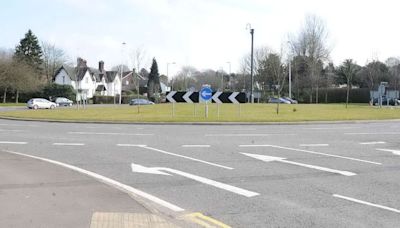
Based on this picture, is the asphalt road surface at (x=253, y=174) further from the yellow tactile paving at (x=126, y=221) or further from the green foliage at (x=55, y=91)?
the green foliage at (x=55, y=91)

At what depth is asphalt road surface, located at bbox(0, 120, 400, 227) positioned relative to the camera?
6.95 meters

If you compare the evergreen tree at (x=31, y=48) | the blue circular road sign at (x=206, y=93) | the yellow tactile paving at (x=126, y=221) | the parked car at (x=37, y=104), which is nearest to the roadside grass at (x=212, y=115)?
the blue circular road sign at (x=206, y=93)

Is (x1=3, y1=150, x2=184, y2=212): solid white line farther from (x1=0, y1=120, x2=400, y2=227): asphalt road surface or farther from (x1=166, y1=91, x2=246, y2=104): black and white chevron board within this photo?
(x1=166, y1=91, x2=246, y2=104): black and white chevron board

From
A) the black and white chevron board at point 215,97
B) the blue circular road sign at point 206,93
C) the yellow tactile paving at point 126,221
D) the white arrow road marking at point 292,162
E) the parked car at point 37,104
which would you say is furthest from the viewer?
the parked car at point 37,104

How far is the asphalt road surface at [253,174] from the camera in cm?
695

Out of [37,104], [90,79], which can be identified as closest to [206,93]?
[37,104]

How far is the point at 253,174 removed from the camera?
10.2 m

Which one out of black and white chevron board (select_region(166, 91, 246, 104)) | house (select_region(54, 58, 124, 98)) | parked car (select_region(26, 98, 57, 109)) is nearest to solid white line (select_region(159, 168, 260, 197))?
black and white chevron board (select_region(166, 91, 246, 104))

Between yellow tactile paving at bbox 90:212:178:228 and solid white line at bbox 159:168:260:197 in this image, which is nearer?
yellow tactile paving at bbox 90:212:178:228

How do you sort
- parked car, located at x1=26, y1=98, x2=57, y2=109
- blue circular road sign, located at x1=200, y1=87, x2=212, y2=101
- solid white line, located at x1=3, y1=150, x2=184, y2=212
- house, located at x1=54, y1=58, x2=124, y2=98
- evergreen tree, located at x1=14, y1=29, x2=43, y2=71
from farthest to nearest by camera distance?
house, located at x1=54, y1=58, x2=124, y2=98
evergreen tree, located at x1=14, y1=29, x2=43, y2=71
parked car, located at x1=26, y1=98, x2=57, y2=109
blue circular road sign, located at x1=200, y1=87, x2=212, y2=101
solid white line, located at x1=3, y1=150, x2=184, y2=212

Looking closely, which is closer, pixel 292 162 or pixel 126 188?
pixel 126 188

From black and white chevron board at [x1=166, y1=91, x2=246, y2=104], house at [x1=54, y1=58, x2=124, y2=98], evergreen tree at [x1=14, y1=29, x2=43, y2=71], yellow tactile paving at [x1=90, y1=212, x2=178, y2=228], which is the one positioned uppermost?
evergreen tree at [x1=14, y1=29, x2=43, y2=71]

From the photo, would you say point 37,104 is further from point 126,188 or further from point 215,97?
point 126,188

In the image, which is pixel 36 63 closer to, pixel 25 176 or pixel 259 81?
pixel 259 81
